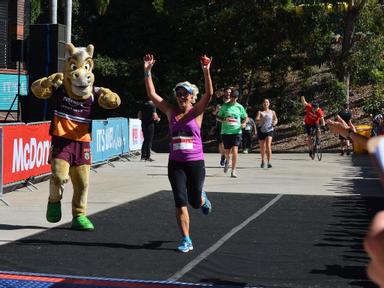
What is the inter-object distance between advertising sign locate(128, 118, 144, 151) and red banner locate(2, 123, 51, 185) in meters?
6.59

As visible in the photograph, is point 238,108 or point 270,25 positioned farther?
point 270,25

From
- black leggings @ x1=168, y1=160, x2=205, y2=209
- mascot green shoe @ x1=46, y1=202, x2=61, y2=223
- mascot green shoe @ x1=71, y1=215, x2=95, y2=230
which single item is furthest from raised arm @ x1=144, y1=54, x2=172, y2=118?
mascot green shoe @ x1=46, y1=202, x2=61, y2=223

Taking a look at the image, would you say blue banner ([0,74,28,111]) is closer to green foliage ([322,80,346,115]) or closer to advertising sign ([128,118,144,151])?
advertising sign ([128,118,144,151])

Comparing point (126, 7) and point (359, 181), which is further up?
point (126, 7)

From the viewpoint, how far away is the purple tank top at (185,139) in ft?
21.9

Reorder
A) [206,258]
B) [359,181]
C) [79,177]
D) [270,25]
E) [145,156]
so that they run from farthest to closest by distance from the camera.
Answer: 1. [270,25]
2. [145,156]
3. [359,181]
4. [79,177]
5. [206,258]

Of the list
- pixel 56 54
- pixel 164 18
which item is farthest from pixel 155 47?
pixel 56 54

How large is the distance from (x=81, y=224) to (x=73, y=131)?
107 cm

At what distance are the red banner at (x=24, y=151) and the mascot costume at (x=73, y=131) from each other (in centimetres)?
236

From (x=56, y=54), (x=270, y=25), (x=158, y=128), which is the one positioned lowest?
(x=158, y=128)

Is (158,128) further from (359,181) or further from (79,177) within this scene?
(79,177)

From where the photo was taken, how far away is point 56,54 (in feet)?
46.2

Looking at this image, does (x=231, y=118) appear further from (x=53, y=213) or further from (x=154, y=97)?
(x=154, y=97)

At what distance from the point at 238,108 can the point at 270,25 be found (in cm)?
1409
